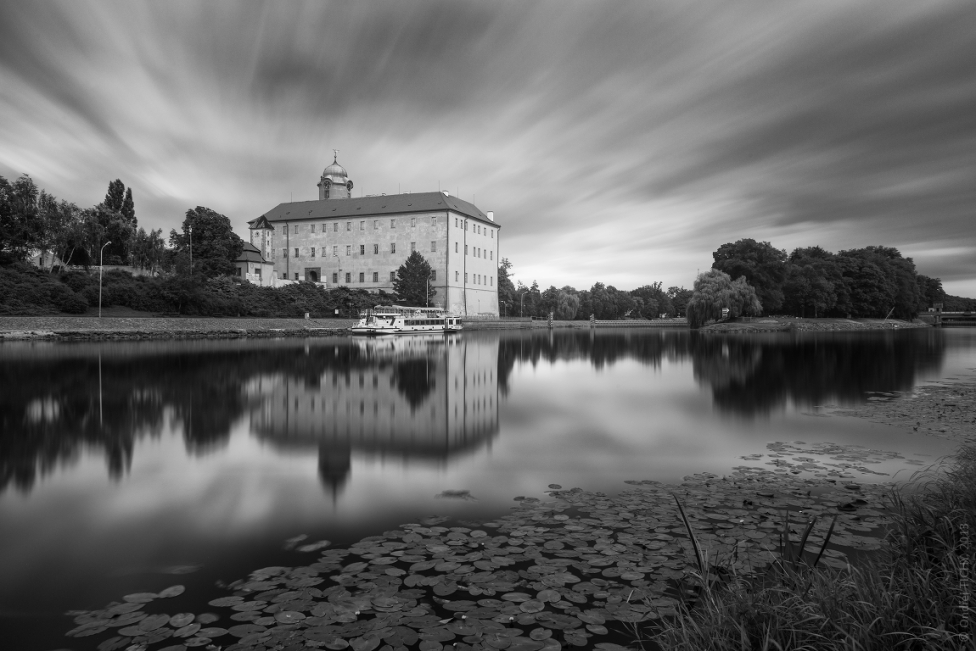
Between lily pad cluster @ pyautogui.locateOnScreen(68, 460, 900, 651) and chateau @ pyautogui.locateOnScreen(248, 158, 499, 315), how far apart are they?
73.2 metres

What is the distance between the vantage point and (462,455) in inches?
321

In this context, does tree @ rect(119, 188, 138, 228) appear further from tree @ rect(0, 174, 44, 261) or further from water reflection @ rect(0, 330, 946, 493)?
water reflection @ rect(0, 330, 946, 493)

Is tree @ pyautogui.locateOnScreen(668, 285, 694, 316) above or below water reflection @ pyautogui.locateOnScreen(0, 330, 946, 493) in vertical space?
A: above

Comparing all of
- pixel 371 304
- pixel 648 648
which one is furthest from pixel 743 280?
pixel 648 648

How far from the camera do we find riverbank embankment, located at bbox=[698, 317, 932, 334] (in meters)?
65.5

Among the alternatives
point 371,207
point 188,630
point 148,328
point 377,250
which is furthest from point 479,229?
point 188,630

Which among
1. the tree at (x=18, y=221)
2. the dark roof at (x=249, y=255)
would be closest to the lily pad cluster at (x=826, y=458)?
the tree at (x=18, y=221)

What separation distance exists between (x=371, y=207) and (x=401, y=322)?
34126mm

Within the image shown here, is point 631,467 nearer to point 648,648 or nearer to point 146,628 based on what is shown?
point 648,648

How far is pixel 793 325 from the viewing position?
70.1m

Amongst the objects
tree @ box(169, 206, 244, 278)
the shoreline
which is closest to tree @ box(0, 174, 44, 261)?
the shoreline

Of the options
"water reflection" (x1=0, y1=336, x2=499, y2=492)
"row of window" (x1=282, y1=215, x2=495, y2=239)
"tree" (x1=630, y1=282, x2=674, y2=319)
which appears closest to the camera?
"water reflection" (x1=0, y1=336, x2=499, y2=492)

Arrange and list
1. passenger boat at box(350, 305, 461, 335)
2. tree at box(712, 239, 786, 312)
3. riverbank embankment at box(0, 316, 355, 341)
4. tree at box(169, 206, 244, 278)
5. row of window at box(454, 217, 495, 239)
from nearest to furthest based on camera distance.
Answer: riverbank embankment at box(0, 316, 355, 341) < passenger boat at box(350, 305, 461, 335) < tree at box(169, 206, 244, 278) < tree at box(712, 239, 786, 312) < row of window at box(454, 217, 495, 239)

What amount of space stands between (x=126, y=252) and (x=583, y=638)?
70.4 m
